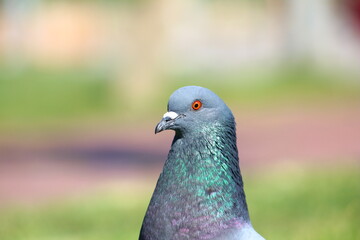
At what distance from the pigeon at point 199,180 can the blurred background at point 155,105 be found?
2150 mm

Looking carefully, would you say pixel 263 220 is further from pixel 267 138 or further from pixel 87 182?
pixel 267 138

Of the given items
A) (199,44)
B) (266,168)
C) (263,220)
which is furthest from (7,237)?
(199,44)

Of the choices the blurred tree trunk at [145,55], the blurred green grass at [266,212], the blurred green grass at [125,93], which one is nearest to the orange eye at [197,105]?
the blurred green grass at [266,212]

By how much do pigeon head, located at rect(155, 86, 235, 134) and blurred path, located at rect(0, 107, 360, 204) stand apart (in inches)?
203

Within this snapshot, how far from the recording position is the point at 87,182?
9.64 meters

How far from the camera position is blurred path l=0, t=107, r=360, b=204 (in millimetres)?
9750

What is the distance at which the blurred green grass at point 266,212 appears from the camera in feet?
20.3

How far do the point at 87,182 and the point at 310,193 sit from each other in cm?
287

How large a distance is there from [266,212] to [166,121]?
3.58 m

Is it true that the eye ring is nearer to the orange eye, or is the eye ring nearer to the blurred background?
the orange eye

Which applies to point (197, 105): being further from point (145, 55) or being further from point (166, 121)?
point (145, 55)

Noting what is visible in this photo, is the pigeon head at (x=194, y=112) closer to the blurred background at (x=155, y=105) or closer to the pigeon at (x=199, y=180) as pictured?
the pigeon at (x=199, y=180)

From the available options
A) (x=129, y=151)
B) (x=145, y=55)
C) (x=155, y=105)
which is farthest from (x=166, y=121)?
(x=145, y=55)

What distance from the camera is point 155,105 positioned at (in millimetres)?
16734
